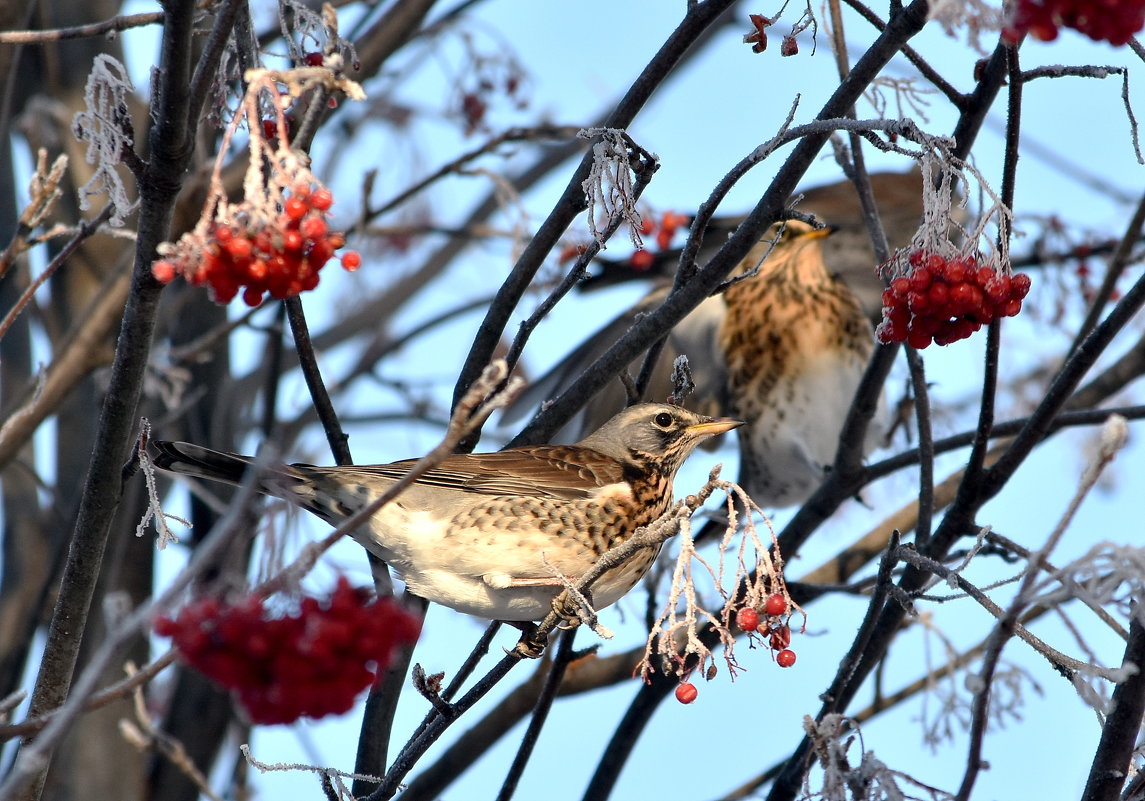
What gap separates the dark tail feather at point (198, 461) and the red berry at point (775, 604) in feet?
3.78

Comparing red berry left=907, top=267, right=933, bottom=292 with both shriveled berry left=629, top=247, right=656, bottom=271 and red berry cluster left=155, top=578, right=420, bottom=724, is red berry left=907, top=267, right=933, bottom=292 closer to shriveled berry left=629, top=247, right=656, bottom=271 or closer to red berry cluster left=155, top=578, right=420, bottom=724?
red berry cluster left=155, top=578, right=420, bottom=724

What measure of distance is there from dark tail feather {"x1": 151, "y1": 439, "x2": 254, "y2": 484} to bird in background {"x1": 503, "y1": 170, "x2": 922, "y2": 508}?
2348mm

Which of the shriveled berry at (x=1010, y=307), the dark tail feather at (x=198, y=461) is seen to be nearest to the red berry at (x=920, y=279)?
the shriveled berry at (x=1010, y=307)

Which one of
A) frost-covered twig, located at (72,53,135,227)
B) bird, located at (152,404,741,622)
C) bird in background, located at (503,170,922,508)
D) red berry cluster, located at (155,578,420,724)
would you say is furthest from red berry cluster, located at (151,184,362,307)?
bird in background, located at (503,170,922,508)

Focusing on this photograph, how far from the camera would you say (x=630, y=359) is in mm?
2580


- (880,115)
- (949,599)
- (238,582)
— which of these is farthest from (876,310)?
(238,582)

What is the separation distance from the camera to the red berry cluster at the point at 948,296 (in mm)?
1979

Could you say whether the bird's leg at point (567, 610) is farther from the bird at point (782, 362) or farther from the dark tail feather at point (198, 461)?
the bird at point (782, 362)

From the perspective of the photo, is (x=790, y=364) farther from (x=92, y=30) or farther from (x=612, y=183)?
(x=92, y=30)

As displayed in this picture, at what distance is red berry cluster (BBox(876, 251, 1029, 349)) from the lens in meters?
1.98

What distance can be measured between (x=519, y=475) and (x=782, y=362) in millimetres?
2216

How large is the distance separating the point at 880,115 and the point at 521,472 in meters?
1.26

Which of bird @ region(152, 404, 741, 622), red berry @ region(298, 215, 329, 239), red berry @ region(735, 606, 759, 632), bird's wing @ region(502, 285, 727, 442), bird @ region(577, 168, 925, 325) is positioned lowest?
red berry @ region(735, 606, 759, 632)

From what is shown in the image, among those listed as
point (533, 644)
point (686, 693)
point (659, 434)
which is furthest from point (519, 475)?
point (686, 693)
